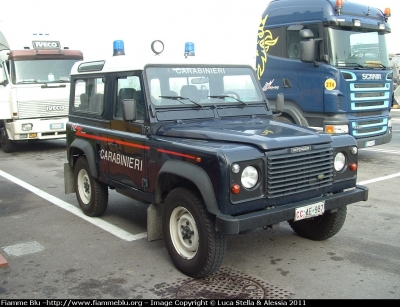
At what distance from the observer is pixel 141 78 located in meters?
5.43

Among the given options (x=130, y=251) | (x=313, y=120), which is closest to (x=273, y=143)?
(x=130, y=251)

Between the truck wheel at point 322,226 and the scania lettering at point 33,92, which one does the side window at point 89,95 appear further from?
the scania lettering at point 33,92

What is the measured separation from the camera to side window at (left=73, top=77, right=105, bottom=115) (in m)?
6.30

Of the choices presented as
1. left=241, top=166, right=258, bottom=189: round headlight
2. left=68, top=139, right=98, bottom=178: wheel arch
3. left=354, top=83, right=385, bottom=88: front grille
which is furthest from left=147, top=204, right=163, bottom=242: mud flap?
left=354, top=83, right=385, bottom=88: front grille

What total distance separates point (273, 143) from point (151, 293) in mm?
1714

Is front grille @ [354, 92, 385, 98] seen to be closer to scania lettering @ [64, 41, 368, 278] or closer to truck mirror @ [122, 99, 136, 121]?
scania lettering @ [64, 41, 368, 278]

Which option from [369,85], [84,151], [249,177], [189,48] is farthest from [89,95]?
[369,85]

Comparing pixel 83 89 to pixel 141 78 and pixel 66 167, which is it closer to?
pixel 66 167

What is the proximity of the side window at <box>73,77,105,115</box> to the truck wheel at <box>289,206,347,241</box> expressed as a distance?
285 cm

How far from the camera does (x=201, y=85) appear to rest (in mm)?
5754

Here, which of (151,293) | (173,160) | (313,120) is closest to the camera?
(151,293)

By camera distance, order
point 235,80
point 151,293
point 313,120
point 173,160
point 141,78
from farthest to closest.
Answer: point 313,120, point 235,80, point 141,78, point 173,160, point 151,293

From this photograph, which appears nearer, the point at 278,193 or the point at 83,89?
the point at 278,193

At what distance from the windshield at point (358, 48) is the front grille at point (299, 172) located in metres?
5.65
